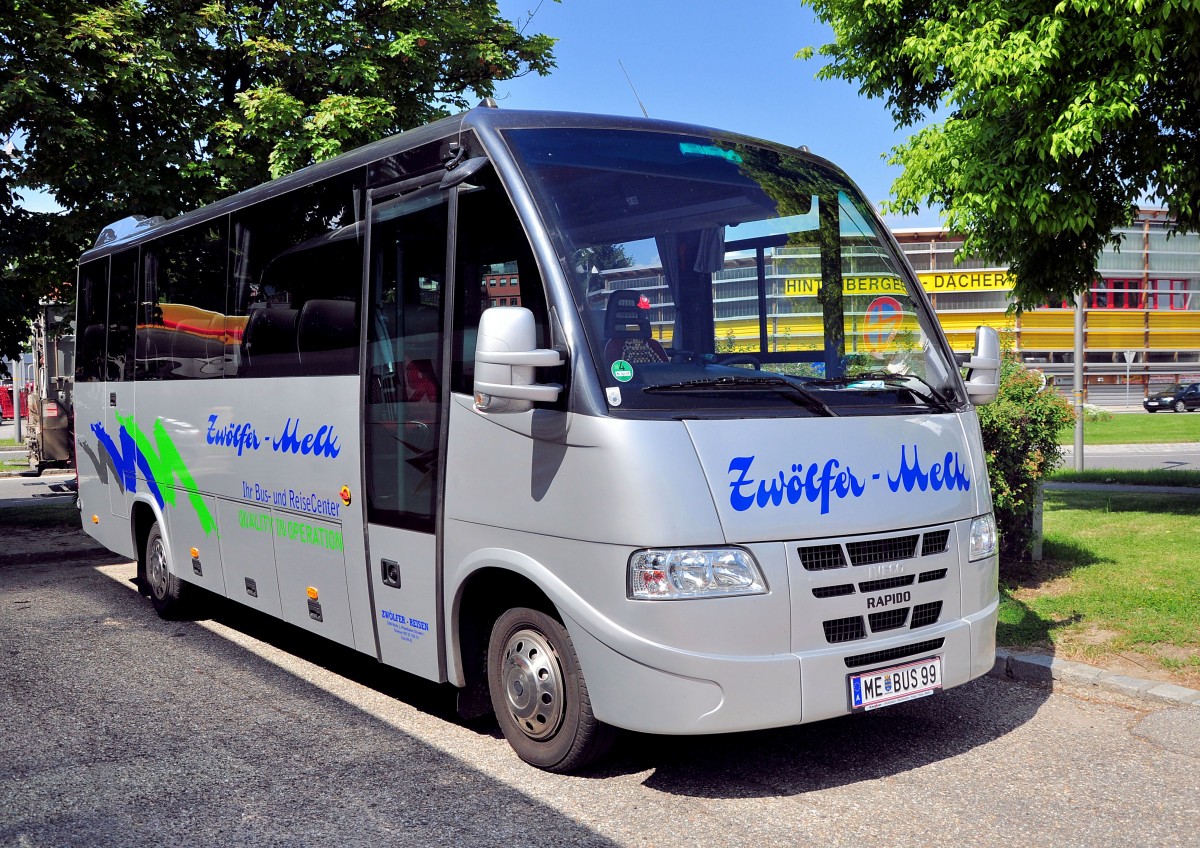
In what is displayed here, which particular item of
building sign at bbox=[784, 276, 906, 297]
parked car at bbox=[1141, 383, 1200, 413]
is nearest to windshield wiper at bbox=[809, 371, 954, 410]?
building sign at bbox=[784, 276, 906, 297]

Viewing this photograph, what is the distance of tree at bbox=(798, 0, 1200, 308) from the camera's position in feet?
34.0

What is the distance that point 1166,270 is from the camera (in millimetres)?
66562

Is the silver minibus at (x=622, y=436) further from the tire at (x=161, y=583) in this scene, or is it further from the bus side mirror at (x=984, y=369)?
the tire at (x=161, y=583)

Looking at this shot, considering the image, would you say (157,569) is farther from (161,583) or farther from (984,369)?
(984,369)

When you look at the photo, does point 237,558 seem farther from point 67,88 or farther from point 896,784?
point 67,88

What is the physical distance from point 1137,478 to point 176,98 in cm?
1440

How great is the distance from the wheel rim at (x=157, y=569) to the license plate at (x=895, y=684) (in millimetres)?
5772

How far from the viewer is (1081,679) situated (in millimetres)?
6070

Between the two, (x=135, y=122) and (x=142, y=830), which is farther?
(x=135, y=122)

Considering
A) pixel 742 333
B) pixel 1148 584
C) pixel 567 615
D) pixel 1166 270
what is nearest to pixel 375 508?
pixel 567 615

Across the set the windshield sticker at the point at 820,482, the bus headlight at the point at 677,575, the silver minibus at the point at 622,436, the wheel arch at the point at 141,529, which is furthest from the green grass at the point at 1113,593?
the wheel arch at the point at 141,529

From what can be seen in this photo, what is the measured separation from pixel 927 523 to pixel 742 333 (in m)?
1.14

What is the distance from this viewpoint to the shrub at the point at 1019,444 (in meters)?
8.05

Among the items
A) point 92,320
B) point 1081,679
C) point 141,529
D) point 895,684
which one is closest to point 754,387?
point 895,684
